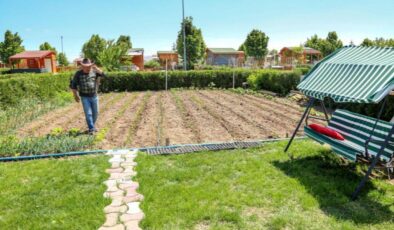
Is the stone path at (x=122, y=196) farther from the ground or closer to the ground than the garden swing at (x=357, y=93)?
closer to the ground

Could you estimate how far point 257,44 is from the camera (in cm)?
5422

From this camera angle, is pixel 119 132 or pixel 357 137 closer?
pixel 357 137

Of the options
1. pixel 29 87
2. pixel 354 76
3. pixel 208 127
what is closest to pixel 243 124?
pixel 208 127

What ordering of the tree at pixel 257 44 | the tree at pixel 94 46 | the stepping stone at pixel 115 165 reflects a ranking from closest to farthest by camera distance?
the stepping stone at pixel 115 165 < the tree at pixel 94 46 < the tree at pixel 257 44

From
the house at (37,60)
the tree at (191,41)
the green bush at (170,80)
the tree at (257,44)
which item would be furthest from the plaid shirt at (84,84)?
the tree at (257,44)

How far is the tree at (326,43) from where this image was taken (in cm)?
5112

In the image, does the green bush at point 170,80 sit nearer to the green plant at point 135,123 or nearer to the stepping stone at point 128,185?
the green plant at point 135,123

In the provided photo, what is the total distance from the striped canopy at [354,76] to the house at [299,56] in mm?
38551

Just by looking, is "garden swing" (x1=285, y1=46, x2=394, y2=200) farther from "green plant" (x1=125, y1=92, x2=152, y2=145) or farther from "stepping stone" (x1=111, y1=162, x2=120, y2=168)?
"green plant" (x1=125, y1=92, x2=152, y2=145)

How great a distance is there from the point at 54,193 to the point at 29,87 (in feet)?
33.4

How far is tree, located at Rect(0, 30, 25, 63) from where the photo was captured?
153ft

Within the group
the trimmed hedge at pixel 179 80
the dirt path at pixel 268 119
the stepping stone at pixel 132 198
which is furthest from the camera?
the trimmed hedge at pixel 179 80

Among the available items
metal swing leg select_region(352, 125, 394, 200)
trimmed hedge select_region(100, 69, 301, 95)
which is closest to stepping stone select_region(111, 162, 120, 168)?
metal swing leg select_region(352, 125, 394, 200)

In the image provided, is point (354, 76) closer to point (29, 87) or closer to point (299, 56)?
point (29, 87)
